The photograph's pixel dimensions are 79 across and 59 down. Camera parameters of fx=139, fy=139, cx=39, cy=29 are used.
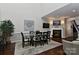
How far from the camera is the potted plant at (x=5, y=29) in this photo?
4.18 m

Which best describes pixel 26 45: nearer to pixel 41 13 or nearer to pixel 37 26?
pixel 37 26

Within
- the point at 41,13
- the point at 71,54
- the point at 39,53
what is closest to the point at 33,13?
the point at 41,13

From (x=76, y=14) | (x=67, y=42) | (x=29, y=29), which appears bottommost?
(x=67, y=42)

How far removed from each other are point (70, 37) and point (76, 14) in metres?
0.72

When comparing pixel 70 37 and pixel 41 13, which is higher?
pixel 41 13

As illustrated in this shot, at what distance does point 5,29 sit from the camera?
14.2ft

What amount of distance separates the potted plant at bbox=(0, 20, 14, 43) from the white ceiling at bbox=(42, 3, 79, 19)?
1.04 m

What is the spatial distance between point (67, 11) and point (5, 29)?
2.04 metres

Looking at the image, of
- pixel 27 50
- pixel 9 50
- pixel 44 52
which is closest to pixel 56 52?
pixel 44 52

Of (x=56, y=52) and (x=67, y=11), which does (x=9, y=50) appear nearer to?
(x=56, y=52)

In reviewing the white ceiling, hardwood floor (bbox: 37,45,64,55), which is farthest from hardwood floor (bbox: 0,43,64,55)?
the white ceiling

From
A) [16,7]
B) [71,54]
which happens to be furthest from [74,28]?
[16,7]

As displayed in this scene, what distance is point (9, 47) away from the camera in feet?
13.8

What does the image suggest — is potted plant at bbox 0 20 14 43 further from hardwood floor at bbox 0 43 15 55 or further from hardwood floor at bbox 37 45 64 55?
hardwood floor at bbox 37 45 64 55
